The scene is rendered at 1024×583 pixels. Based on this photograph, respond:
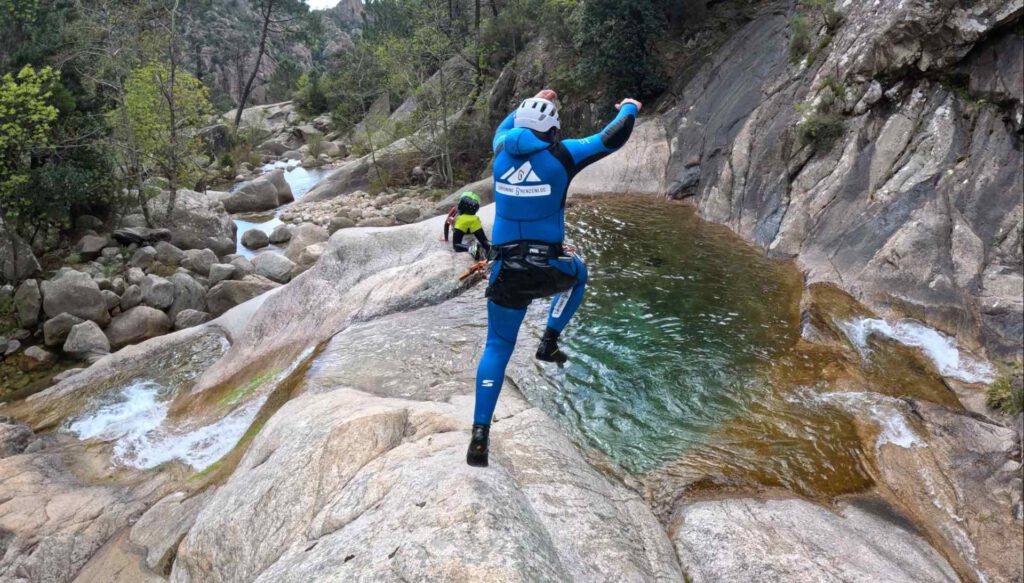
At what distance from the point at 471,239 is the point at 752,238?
20.7 feet

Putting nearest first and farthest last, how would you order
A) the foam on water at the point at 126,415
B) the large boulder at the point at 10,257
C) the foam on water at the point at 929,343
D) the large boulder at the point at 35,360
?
the foam on water at the point at 929,343, the foam on water at the point at 126,415, the large boulder at the point at 35,360, the large boulder at the point at 10,257

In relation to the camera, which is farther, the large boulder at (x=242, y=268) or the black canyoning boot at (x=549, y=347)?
the large boulder at (x=242, y=268)

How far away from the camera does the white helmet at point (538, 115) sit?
14.3 ft

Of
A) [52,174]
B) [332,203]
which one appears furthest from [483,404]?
[332,203]

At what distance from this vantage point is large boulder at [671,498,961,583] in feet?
13.1

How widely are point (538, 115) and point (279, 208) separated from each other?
2463cm

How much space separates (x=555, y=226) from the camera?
460 cm

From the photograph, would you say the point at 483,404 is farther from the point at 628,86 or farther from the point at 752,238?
the point at 628,86

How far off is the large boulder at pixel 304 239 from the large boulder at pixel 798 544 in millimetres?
15289

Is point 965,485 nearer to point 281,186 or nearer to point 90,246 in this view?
point 90,246

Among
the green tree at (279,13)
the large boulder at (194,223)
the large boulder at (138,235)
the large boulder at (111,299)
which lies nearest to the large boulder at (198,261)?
the large boulder at (138,235)

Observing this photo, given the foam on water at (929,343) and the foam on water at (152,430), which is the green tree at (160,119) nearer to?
the foam on water at (152,430)

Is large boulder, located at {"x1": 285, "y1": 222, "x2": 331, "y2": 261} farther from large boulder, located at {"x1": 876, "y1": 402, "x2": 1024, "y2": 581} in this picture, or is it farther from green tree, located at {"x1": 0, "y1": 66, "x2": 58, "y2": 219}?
large boulder, located at {"x1": 876, "y1": 402, "x2": 1024, "y2": 581}

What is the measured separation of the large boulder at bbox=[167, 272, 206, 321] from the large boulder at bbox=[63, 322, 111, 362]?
173cm
